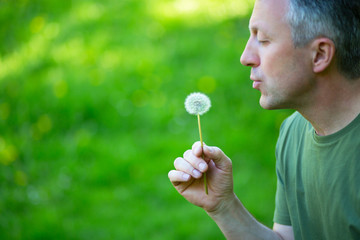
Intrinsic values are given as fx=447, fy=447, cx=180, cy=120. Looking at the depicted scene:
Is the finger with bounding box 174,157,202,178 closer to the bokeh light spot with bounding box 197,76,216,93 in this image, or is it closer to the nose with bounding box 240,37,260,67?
the nose with bounding box 240,37,260,67

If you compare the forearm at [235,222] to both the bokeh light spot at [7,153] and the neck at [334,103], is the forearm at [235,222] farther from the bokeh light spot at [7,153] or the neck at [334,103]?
the bokeh light spot at [7,153]

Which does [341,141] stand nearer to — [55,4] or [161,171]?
[161,171]

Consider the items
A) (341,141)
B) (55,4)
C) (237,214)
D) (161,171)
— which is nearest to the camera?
(341,141)

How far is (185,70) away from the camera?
5.10m

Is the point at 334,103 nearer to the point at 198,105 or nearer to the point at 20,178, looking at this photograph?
the point at 198,105

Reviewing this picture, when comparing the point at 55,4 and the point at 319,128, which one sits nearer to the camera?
the point at 319,128

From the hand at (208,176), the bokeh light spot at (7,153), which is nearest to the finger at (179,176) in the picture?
the hand at (208,176)

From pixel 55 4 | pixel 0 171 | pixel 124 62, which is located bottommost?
pixel 0 171

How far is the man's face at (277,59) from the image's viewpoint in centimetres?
171

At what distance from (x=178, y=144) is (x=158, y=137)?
0.27 meters

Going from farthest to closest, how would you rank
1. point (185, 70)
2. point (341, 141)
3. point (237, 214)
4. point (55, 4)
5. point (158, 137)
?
point (55, 4), point (185, 70), point (158, 137), point (237, 214), point (341, 141)

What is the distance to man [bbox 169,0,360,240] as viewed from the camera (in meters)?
1.63

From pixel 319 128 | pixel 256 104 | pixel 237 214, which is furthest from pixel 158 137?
pixel 319 128

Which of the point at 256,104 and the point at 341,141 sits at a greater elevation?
the point at 256,104
